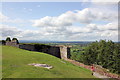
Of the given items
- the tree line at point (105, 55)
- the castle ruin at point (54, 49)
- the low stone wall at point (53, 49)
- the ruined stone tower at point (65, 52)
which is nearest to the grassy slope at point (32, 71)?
the ruined stone tower at point (65, 52)

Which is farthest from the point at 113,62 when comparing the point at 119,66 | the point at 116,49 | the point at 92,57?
the point at 92,57

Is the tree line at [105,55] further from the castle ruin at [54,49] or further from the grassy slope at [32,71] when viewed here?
the grassy slope at [32,71]

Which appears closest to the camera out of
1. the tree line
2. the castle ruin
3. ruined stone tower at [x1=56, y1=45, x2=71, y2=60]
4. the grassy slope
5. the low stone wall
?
the grassy slope

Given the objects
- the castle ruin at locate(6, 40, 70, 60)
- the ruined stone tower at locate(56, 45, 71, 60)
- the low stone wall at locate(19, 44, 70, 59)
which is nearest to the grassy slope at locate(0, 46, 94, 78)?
the ruined stone tower at locate(56, 45, 71, 60)

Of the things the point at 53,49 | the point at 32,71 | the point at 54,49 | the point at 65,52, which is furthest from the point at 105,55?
the point at 32,71

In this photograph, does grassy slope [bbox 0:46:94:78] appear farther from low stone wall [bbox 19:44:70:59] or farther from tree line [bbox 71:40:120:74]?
tree line [bbox 71:40:120:74]

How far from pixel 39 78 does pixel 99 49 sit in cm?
4578

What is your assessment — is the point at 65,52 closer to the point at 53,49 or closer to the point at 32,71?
the point at 53,49

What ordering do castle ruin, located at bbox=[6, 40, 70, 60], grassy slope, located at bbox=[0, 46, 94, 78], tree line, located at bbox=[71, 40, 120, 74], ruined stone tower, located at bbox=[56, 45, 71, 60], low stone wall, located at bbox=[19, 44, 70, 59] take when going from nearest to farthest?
grassy slope, located at bbox=[0, 46, 94, 78] < ruined stone tower, located at bbox=[56, 45, 71, 60] < castle ruin, located at bbox=[6, 40, 70, 60] < low stone wall, located at bbox=[19, 44, 70, 59] < tree line, located at bbox=[71, 40, 120, 74]

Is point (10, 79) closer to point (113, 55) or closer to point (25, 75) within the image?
point (25, 75)

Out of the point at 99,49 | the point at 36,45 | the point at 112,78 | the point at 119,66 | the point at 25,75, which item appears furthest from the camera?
the point at 99,49

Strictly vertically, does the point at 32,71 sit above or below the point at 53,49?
below

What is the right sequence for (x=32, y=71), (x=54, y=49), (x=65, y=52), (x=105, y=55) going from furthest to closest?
(x=105, y=55) < (x=54, y=49) < (x=65, y=52) < (x=32, y=71)

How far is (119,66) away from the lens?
45219 millimetres
